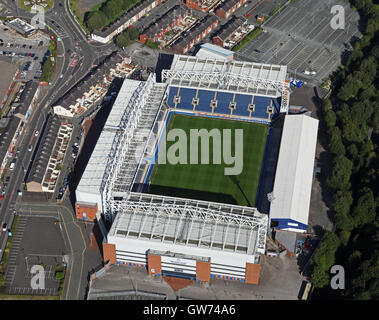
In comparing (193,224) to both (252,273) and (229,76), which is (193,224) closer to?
(252,273)

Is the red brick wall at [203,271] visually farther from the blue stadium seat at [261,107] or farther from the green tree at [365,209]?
the blue stadium seat at [261,107]

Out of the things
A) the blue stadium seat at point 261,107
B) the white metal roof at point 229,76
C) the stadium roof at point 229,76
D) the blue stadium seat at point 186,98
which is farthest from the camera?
the blue stadium seat at point 186,98

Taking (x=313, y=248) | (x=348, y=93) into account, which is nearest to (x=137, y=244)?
(x=313, y=248)

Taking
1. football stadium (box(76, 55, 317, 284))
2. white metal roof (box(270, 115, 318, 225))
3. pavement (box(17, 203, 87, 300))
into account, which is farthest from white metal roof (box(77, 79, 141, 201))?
white metal roof (box(270, 115, 318, 225))

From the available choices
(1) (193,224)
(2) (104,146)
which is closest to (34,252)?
(2) (104,146)

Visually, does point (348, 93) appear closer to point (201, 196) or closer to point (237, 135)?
point (237, 135)

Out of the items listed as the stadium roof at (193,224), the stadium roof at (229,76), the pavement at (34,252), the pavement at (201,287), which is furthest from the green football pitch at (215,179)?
the pavement at (34,252)
